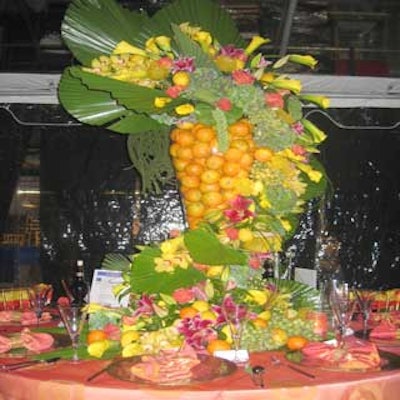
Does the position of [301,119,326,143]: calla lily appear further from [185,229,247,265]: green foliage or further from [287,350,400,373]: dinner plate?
[287,350,400,373]: dinner plate

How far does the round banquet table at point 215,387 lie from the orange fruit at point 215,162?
68 centimetres

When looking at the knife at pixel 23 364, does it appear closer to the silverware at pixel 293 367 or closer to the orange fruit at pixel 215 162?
the silverware at pixel 293 367

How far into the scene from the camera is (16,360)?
5.39 ft

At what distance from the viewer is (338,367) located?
152 cm

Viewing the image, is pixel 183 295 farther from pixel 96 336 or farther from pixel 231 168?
pixel 231 168

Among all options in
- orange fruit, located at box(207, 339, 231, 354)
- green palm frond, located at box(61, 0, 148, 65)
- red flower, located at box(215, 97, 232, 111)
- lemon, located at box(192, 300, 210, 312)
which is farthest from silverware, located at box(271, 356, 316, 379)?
green palm frond, located at box(61, 0, 148, 65)

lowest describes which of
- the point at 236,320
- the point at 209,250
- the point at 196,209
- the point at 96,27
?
the point at 236,320

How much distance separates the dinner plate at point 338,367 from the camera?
4.95 feet

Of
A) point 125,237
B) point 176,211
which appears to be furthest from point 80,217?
point 176,211

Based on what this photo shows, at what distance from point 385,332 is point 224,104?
34.7 inches

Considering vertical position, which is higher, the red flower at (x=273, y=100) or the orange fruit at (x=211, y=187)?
the red flower at (x=273, y=100)

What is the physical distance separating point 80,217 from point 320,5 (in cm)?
231

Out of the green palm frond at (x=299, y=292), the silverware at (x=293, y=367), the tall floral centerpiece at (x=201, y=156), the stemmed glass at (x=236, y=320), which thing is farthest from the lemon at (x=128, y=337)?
the green palm frond at (x=299, y=292)

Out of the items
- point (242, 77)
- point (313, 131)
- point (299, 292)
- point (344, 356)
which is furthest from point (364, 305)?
point (242, 77)
